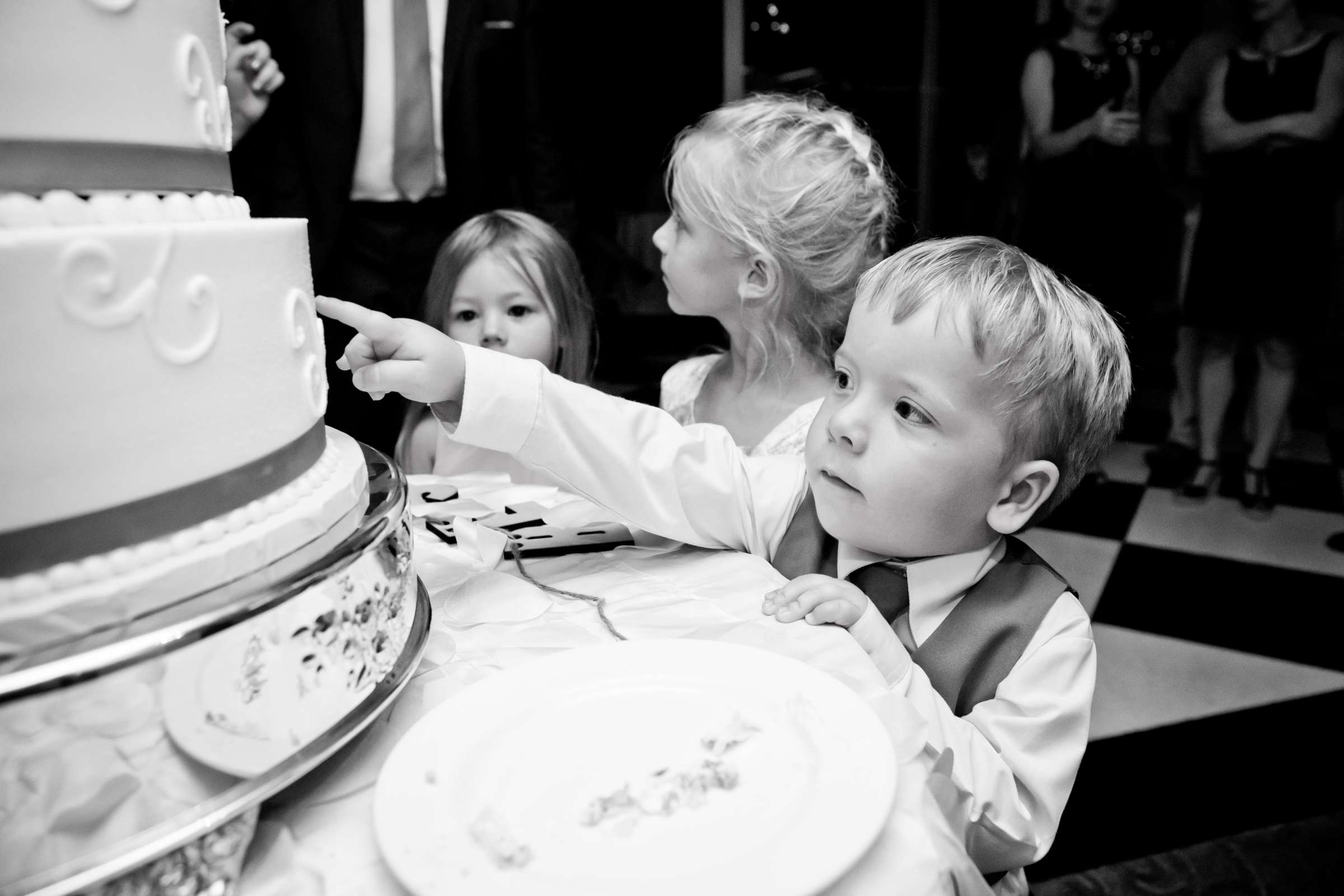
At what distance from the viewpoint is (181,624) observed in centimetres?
43

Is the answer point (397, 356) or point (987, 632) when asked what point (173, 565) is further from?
point (987, 632)

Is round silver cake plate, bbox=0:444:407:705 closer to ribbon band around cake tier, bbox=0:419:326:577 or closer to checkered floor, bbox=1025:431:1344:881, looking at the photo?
ribbon band around cake tier, bbox=0:419:326:577

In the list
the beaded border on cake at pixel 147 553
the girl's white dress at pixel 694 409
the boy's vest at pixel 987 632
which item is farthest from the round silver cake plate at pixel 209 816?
the girl's white dress at pixel 694 409

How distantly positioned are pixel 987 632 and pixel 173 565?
63 cm

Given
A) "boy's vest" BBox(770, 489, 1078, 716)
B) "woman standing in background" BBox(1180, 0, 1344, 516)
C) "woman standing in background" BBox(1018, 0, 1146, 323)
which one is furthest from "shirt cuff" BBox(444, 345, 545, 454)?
"woman standing in background" BBox(1180, 0, 1344, 516)

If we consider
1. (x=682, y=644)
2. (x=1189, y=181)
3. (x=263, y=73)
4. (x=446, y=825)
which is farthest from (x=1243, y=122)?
(x=446, y=825)

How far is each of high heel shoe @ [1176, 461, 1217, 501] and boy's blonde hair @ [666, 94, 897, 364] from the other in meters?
1.84

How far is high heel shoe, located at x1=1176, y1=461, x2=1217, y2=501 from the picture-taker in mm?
2801

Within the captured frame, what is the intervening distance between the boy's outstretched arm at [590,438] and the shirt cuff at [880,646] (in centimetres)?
22

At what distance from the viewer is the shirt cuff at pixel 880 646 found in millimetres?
756

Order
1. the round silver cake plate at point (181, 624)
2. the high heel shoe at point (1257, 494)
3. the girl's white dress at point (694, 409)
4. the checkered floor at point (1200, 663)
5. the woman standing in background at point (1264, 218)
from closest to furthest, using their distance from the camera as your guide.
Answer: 1. the round silver cake plate at point (181, 624)
2. the girl's white dress at point (694, 409)
3. the checkered floor at point (1200, 663)
4. the woman standing in background at point (1264, 218)
5. the high heel shoe at point (1257, 494)

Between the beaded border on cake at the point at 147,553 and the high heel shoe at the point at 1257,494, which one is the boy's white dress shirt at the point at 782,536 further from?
the high heel shoe at the point at 1257,494

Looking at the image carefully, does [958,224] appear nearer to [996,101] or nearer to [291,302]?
[996,101]

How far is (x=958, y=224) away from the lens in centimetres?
381
